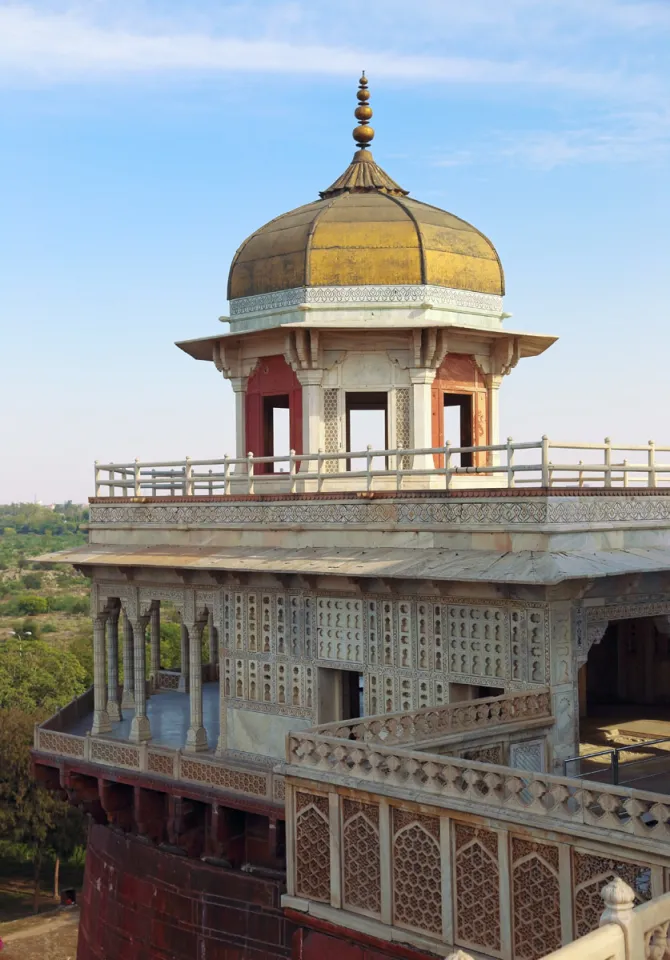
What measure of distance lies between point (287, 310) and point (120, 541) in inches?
171

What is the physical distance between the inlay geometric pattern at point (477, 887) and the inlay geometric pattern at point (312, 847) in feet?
4.80

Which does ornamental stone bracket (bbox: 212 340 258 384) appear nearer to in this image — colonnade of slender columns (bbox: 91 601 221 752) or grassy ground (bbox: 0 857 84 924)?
colonnade of slender columns (bbox: 91 601 221 752)

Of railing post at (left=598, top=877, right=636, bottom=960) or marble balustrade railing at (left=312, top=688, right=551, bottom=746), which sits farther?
marble balustrade railing at (left=312, top=688, right=551, bottom=746)

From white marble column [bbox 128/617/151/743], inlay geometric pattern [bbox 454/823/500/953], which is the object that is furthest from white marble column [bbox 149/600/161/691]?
inlay geometric pattern [bbox 454/823/500/953]

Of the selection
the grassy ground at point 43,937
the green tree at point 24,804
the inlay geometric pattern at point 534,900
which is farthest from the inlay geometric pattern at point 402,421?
the green tree at point 24,804

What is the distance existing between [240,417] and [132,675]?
15.0ft

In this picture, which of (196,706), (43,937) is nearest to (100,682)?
(196,706)

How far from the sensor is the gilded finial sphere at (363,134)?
66.2ft

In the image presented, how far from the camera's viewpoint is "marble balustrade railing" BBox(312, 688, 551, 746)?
11453 millimetres

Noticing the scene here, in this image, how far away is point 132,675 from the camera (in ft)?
65.3

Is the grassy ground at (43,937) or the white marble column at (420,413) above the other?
the white marble column at (420,413)

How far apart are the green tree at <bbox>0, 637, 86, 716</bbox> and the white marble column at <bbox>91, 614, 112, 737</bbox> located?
23298 mm

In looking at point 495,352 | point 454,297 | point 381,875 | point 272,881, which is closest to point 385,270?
point 454,297

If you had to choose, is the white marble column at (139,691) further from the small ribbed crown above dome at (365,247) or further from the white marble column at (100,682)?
the small ribbed crown above dome at (365,247)
